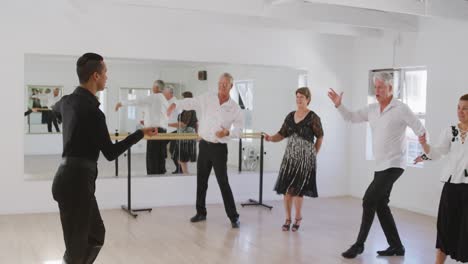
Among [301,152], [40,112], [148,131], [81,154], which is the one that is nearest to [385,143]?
[301,152]

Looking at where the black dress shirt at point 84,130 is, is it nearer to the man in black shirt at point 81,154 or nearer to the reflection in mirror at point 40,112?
the man in black shirt at point 81,154

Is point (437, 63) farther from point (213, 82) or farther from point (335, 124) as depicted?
point (213, 82)

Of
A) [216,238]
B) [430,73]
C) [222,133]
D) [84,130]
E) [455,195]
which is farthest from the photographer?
[430,73]

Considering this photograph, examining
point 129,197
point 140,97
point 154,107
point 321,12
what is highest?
point 321,12

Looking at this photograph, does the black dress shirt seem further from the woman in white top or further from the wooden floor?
the woman in white top

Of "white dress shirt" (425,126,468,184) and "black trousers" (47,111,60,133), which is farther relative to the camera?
"black trousers" (47,111,60,133)

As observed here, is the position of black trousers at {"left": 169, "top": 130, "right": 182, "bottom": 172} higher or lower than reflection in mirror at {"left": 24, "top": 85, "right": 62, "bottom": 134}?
lower

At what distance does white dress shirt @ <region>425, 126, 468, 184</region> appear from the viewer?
345cm

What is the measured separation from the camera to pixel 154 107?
6.63 metres

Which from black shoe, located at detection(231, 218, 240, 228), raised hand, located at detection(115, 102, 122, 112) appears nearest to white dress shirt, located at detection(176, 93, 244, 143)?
black shoe, located at detection(231, 218, 240, 228)

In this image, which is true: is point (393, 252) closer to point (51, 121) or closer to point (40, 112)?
point (51, 121)

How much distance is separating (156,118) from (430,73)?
3469 mm

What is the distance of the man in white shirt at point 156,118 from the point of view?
659 centimetres

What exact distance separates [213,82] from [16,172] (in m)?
2.63
